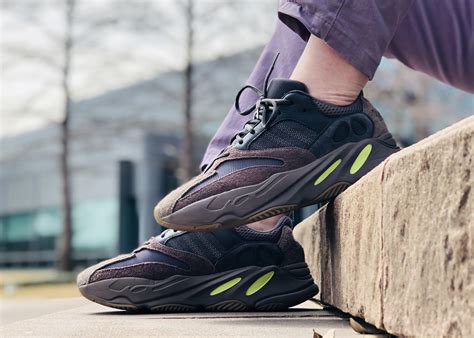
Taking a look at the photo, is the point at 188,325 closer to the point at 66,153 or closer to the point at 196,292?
the point at 196,292

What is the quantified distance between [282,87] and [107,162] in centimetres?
1990

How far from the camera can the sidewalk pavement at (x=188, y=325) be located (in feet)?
4.10

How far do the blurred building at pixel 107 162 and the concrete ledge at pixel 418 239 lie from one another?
185 inches

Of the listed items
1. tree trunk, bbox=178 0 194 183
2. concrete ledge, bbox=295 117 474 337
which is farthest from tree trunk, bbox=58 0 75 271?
concrete ledge, bbox=295 117 474 337

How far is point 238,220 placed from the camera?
55.3 inches

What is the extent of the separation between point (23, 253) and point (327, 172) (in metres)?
27.2

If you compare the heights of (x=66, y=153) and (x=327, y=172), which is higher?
(x=327, y=172)

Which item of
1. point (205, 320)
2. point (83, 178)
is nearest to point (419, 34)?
point (205, 320)

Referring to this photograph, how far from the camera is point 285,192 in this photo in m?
1.42

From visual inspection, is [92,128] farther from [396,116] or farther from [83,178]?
[83,178]
